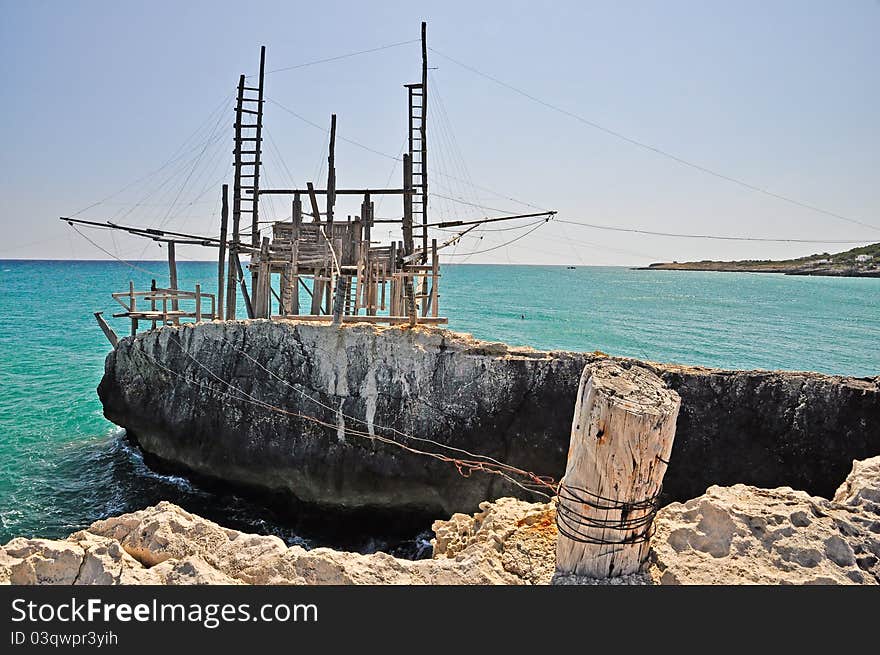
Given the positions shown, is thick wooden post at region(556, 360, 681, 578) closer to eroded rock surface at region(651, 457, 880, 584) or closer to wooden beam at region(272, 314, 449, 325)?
eroded rock surface at region(651, 457, 880, 584)

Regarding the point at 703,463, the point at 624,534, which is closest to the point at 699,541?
the point at 624,534

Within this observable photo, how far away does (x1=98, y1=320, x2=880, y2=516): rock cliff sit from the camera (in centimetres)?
1045

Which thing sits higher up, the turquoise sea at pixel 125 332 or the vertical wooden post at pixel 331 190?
the vertical wooden post at pixel 331 190

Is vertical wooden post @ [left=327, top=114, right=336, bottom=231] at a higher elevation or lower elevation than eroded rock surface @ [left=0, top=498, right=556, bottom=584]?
higher

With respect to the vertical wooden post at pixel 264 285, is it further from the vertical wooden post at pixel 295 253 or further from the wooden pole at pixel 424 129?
the wooden pole at pixel 424 129

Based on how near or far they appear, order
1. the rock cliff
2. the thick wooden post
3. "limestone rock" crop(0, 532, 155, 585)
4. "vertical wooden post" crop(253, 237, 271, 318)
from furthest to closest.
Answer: "vertical wooden post" crop(253, 237, 271, 318)
the rock cliff
"limestone rock" crop(0, 532, 155, 585)
the thick wooden post

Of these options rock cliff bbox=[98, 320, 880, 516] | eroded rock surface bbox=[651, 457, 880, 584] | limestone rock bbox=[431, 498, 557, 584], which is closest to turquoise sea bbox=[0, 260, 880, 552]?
rock cliff bbox=[98, 320, 880, 516]

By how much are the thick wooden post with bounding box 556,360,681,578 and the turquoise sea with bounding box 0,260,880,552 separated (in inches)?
370

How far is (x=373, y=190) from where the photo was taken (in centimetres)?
1739

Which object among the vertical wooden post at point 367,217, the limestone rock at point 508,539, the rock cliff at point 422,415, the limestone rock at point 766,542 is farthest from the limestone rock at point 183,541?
the vertical wooden post at point 367,217

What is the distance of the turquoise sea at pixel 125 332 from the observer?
1379 centimetres

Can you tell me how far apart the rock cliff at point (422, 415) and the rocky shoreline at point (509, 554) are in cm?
608
